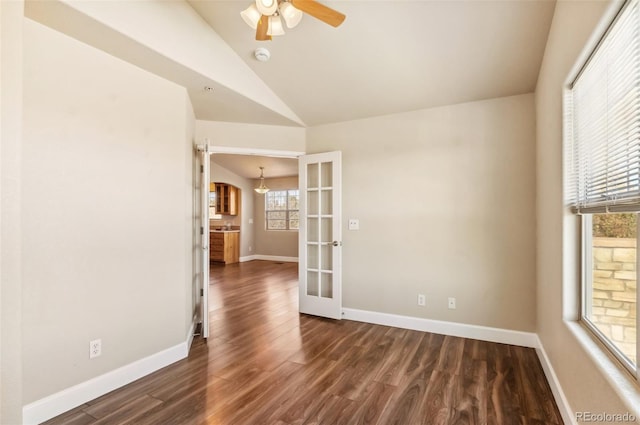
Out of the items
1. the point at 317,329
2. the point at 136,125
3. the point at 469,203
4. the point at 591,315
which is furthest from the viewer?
the point at 317,329

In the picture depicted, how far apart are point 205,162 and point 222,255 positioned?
5603mm

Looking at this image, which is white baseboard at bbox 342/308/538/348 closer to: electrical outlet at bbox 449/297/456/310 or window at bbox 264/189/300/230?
electrical outlet at bbox 449/297/456/310

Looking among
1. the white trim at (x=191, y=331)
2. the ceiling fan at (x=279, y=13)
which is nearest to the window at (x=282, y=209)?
the white trim at (x=191, y=331)

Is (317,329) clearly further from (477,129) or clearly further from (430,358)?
(477,129)

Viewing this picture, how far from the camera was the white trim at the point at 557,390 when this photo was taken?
1.81m

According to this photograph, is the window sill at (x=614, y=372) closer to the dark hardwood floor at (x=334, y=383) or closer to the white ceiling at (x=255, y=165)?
the dark hardwood floor at (x=334, y=383)

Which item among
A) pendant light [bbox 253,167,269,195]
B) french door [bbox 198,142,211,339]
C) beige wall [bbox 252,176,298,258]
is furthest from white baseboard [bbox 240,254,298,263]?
french door [bbox 198,142,211,339]

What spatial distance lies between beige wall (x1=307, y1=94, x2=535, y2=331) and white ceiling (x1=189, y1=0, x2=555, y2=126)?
1.00 ft

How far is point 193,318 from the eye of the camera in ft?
11.5

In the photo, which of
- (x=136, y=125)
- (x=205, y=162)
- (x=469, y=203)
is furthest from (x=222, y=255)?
(x=469, y=203)

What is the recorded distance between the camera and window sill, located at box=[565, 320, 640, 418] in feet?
3.61

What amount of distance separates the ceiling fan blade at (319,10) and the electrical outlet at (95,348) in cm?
275

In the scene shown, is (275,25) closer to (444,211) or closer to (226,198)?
(444,211)

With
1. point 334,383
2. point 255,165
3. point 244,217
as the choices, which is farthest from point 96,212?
point 244,217
